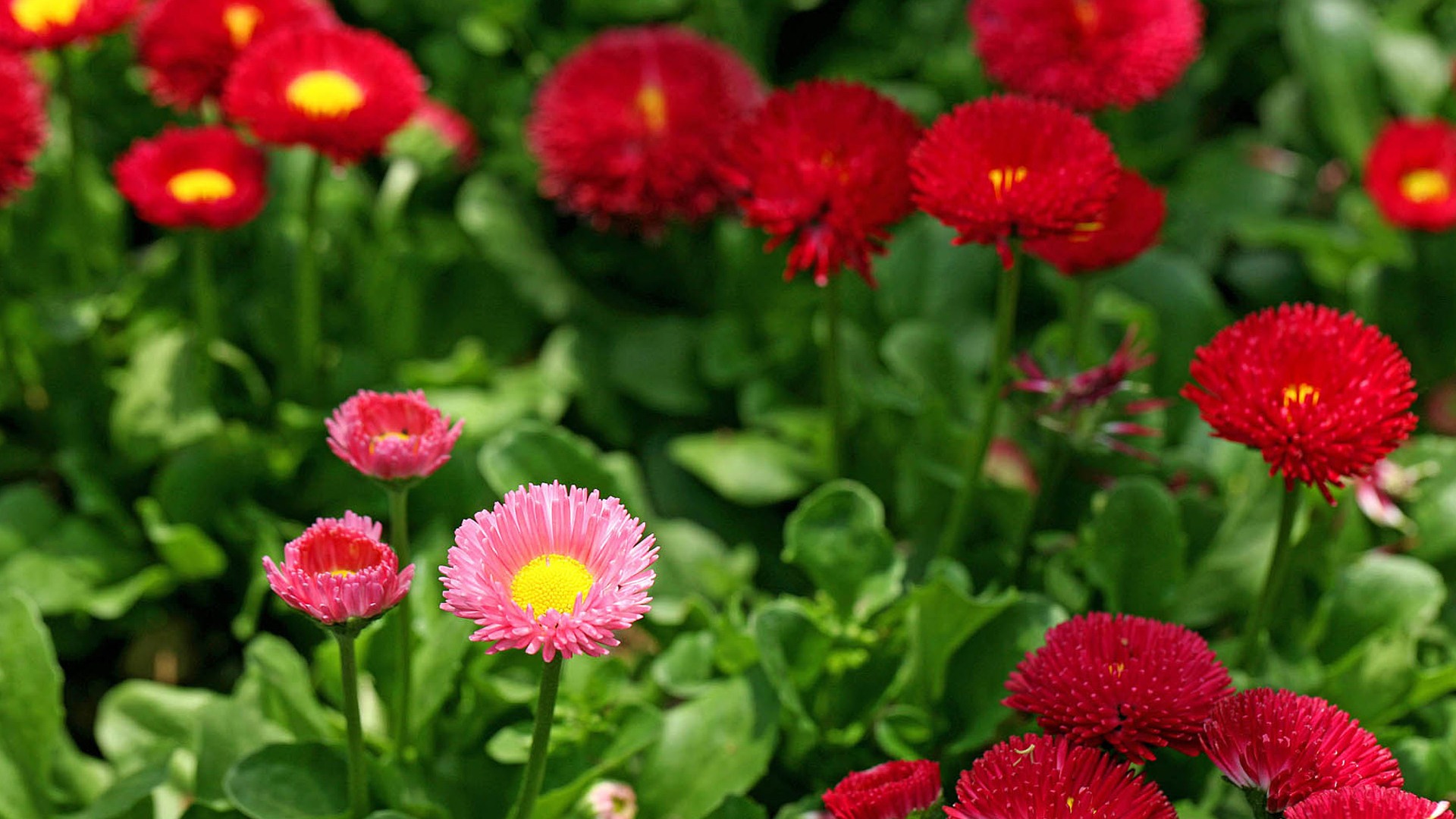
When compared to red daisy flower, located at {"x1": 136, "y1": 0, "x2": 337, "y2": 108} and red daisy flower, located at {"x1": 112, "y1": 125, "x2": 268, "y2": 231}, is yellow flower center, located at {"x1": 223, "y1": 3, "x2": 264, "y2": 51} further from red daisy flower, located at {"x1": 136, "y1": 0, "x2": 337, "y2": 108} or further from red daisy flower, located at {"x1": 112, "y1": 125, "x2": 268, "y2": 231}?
red daisy flower, located at {"x1": 112, "y1": 125, "x2": 268, "y2": 231}

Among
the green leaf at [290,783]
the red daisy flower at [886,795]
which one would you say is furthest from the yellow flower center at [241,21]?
the red daisy flower at [886,795]

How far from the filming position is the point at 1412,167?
2.37 metres

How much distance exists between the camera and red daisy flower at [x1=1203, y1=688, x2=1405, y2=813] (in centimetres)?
108

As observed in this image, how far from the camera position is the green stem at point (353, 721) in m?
1.11

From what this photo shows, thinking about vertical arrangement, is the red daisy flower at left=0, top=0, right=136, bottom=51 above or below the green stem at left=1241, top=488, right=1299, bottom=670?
above

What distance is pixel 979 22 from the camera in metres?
1.97

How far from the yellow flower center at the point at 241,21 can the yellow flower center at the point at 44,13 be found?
0.68ft

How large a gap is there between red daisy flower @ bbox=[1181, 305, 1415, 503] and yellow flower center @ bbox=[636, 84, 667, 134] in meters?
1.14

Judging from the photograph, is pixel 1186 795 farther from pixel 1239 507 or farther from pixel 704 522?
pixel 704 522

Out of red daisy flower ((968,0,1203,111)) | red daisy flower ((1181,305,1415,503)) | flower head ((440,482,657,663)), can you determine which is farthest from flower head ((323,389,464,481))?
red daisy flower ((968,0,1203,111))

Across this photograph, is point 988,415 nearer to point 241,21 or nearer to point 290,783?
point 290,783

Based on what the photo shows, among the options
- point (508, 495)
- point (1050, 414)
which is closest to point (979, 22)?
point (1050, 414)

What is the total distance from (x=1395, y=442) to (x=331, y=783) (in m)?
1.09

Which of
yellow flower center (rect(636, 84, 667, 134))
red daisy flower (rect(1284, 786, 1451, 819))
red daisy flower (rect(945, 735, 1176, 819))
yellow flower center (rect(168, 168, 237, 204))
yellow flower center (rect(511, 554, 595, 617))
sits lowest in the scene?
yellow flower center (rect(636, 84, 667, 134))
